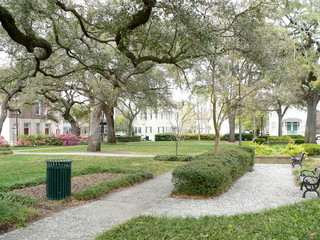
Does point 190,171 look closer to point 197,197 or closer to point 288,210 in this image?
point 197,197

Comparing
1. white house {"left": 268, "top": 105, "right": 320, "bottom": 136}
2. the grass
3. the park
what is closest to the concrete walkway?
the park

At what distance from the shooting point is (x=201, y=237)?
4480mm

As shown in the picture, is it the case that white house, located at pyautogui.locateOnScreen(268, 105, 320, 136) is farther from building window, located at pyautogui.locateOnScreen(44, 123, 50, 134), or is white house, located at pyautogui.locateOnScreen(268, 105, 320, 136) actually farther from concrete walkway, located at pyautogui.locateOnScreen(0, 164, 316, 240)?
concrete walkway, located at pyautogui.locateOnScreen(0, 164, 316, 240)

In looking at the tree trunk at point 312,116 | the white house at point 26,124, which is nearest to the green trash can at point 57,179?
the tree trunk at point 312,116

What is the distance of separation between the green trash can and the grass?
2.70m

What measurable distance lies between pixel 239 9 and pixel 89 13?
5.19 m

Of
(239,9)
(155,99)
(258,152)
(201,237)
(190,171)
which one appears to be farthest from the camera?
(155,99)

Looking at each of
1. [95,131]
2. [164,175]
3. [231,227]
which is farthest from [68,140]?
[231,227]

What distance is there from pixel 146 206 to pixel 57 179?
2231 mm

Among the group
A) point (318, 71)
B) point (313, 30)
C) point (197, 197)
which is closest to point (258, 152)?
point (318, 71)

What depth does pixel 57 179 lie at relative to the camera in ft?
Answer: 24.4

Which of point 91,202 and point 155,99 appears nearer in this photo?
point 91,202

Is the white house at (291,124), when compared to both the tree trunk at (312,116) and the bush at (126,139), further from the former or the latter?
the tree trunk at (312,116)

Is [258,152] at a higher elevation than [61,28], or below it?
below
